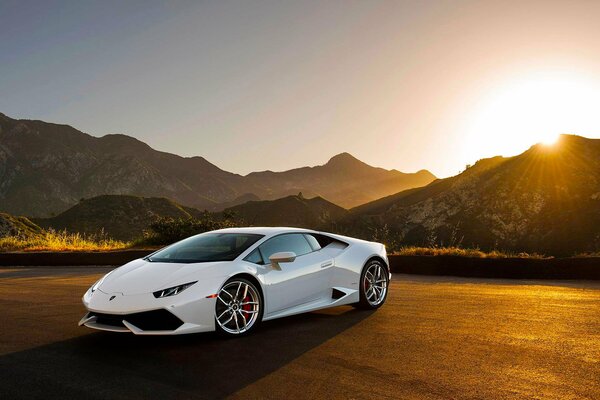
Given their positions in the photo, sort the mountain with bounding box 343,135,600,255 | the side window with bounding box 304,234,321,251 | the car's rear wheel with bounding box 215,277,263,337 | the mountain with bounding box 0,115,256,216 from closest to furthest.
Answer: the car's rear wheel with bounding box 215,277,263,337
the side window with bounding box 304,234,321,251
the mountain with bounding box 343,135,600,255
the mountain with bounding box 0,115,256,216

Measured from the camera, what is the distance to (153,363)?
5.57 metres

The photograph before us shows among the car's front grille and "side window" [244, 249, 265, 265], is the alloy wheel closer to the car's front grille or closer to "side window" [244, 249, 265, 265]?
"side window" [244, 249, 265, 265]

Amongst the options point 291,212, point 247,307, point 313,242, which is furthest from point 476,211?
point 247,307

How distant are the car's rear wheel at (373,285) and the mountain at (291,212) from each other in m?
91.8

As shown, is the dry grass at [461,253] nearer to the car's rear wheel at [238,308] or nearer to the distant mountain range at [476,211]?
the distant mountain range at [476,211]

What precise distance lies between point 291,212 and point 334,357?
103581 millimetres

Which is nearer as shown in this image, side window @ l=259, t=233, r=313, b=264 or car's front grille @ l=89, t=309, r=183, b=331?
car's front grille @ l=89, t=309, r=183, b=331

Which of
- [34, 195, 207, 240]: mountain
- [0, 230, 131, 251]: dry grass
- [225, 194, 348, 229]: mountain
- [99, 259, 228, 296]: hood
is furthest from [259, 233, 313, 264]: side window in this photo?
[225, 194, 348, 229]: mountain

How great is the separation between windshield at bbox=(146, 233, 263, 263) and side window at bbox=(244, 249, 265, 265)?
0.11 m

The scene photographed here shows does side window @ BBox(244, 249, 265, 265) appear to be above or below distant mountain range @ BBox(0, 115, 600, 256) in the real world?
below

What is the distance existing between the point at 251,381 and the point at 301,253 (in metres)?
3.11

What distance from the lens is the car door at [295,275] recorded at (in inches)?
283

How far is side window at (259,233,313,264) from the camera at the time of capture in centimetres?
747

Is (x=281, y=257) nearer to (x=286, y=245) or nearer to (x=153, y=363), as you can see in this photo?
(x=286, y=245)
